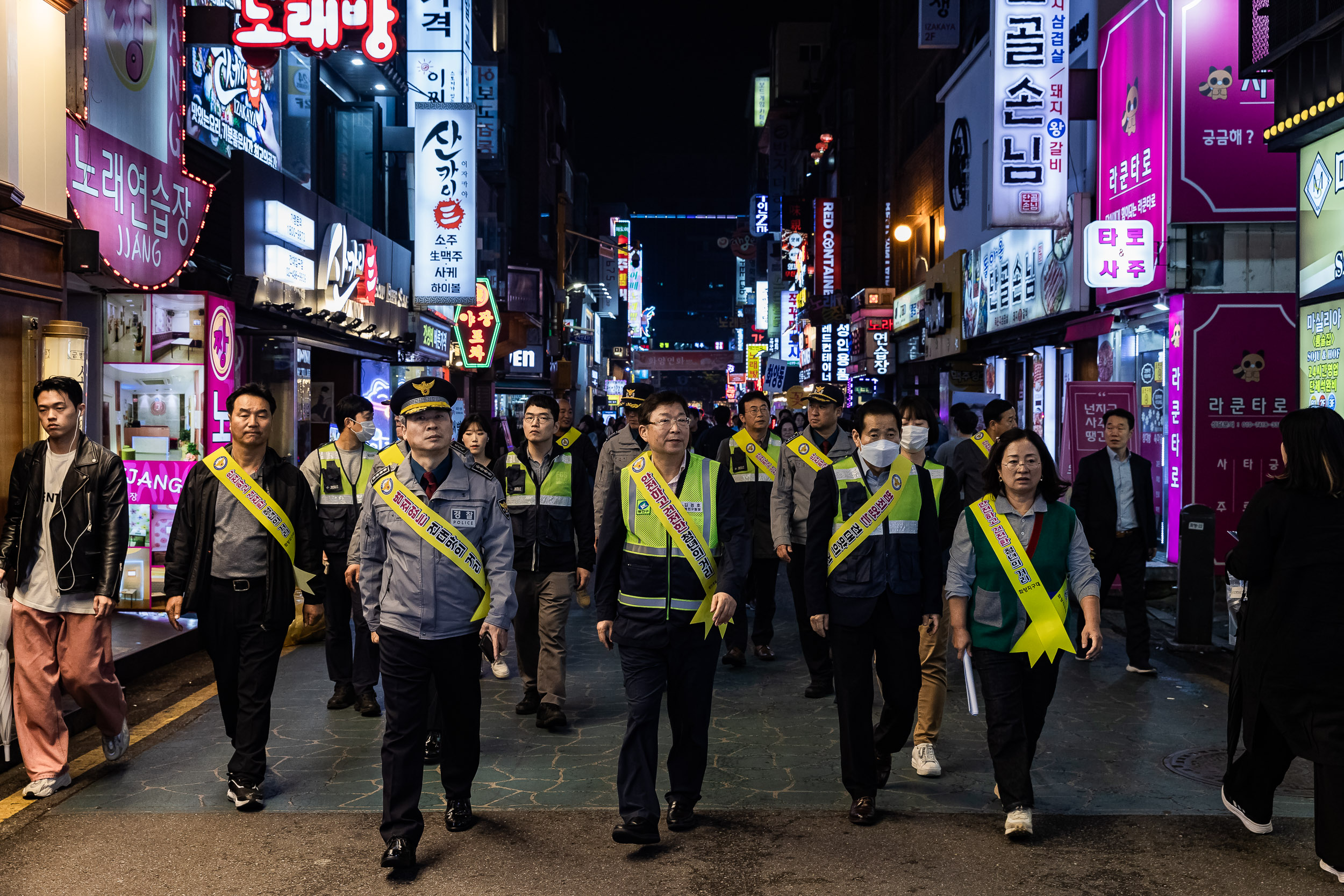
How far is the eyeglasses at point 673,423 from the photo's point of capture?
530cm

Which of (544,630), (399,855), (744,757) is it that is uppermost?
(544,630)

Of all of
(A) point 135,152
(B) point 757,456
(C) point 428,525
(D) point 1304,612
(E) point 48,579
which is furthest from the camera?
(A) point 135,152

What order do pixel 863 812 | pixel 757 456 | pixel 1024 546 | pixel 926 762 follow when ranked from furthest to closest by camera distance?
pixel 757 456 → pixel 926 762 → pixel 863 812 → pixel 1024 546

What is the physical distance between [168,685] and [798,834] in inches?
206

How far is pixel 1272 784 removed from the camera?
505cm

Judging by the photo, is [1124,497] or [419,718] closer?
[419,718]

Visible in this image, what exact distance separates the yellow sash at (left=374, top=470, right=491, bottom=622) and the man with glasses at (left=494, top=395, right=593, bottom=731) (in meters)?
2.19

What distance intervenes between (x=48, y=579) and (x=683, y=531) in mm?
3393

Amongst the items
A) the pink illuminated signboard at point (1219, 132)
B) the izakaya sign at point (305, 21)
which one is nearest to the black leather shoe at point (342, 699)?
the izakaya sign at point (305, 21)

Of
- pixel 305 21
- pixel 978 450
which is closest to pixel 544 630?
pixel 978 450

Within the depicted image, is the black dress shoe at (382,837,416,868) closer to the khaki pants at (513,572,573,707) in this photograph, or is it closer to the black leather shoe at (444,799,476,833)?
the black leather shoe at (444,799,476,833)

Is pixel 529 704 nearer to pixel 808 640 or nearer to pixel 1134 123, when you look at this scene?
pixel 808 640

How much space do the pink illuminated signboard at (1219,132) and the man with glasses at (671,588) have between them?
10.0 m

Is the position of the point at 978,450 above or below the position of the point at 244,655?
above
